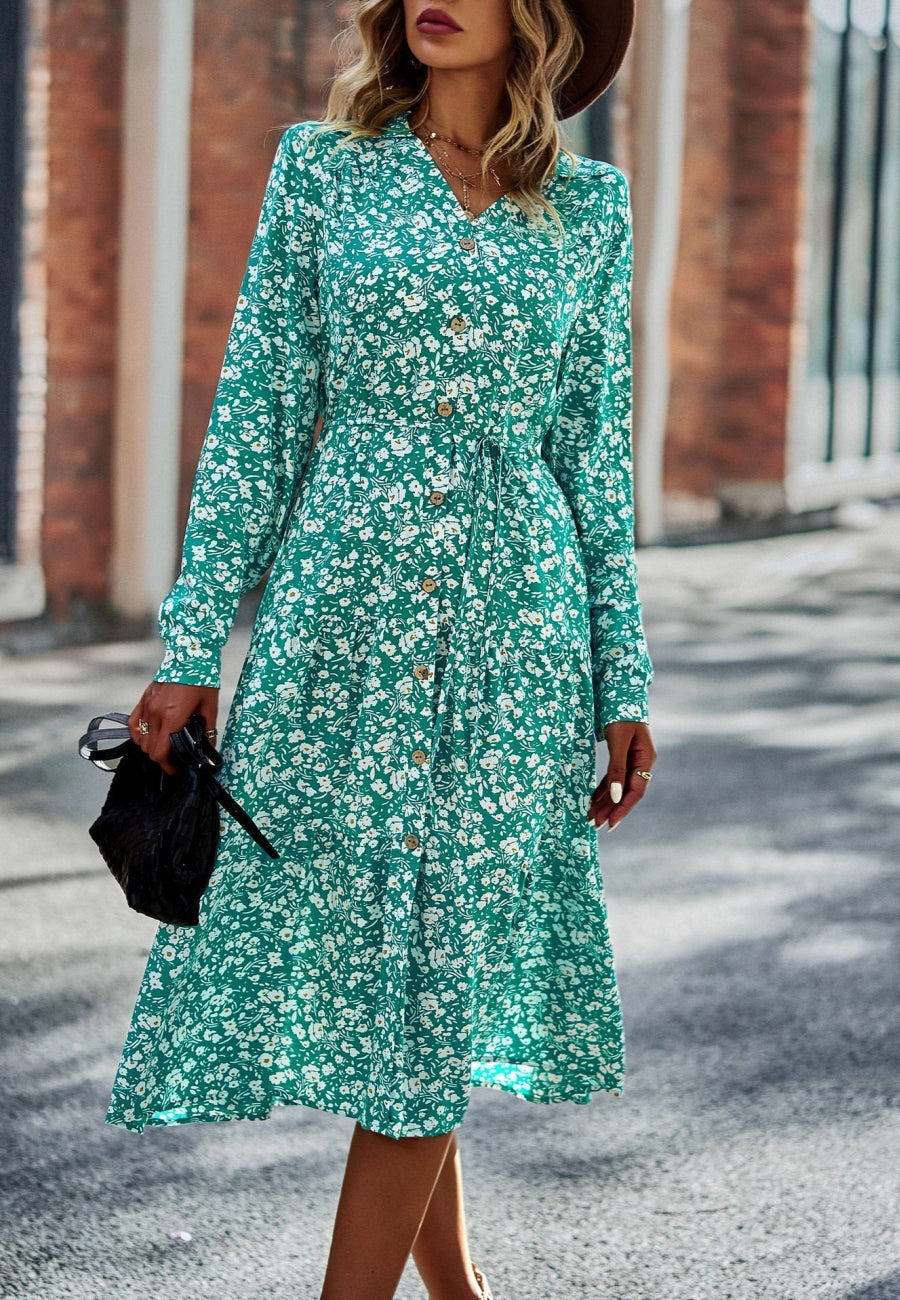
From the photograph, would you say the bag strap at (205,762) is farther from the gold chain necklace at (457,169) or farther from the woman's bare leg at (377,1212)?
the gold chain necklace at (457,169)

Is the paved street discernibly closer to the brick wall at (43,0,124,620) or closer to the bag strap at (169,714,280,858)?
the bag strap at (169,714,280,858)

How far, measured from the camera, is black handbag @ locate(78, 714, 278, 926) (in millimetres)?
2350

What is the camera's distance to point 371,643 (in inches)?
97.5

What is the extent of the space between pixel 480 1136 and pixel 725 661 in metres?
5.57

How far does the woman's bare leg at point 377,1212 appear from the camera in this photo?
248cm

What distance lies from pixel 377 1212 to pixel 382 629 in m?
0.80

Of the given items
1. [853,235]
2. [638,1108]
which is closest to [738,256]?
[853,235]

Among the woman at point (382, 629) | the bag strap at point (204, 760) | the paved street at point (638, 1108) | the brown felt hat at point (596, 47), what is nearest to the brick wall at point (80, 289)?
the paved street at point (638, 1108)

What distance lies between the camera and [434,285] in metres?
2.46

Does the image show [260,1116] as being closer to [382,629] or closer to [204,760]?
[204,760]

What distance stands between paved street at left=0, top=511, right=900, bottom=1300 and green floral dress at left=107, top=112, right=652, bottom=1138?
68cm

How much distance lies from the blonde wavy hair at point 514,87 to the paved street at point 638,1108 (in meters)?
1.75

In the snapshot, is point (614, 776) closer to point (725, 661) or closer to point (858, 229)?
point (725, 661)

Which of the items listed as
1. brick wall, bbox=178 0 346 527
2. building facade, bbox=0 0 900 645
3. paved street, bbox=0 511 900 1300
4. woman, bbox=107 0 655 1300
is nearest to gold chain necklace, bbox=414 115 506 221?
woman, bbox=107 0 655 1300
